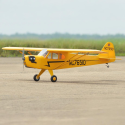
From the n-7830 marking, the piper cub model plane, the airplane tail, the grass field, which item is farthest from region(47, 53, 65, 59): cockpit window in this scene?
the grass field

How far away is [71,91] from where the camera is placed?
13.4m

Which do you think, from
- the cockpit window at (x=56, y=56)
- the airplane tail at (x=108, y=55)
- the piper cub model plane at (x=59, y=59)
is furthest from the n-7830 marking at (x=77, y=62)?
the airplane tail at (x=108, y=55)

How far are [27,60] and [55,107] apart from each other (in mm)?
6893

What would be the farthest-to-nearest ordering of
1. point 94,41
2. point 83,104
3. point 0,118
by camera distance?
point 94,41 < point 83,104 < point 0,118

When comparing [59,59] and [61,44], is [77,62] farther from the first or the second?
[61,44]

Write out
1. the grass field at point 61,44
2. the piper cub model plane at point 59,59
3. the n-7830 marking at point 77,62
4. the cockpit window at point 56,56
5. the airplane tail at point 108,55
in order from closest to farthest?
the piper cub model plane at point 59,59
the cockpit window at point 56,56
the n-7830 marking at point 77,62
the airplane tail at point 108,55
the grass field at point 61,44

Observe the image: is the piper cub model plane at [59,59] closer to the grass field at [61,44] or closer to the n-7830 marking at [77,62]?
the n-7830 marking at [77,62]

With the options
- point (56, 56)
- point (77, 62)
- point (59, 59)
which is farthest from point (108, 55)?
point (56, 56)

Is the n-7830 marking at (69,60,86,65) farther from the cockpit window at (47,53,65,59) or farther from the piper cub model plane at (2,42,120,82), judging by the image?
the cockpit window at (47,53,65,59)

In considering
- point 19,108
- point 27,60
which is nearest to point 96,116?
point 19,108

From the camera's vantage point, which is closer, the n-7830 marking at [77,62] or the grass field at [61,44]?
the n-7830 marking at [77,62]

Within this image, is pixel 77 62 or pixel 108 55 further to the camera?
pixel 108 55

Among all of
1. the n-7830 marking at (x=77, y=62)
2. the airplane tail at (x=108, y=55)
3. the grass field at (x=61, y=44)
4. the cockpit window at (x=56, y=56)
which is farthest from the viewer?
the grass field at (x=61, y=44)

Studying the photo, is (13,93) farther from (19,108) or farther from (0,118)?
(0,118)
